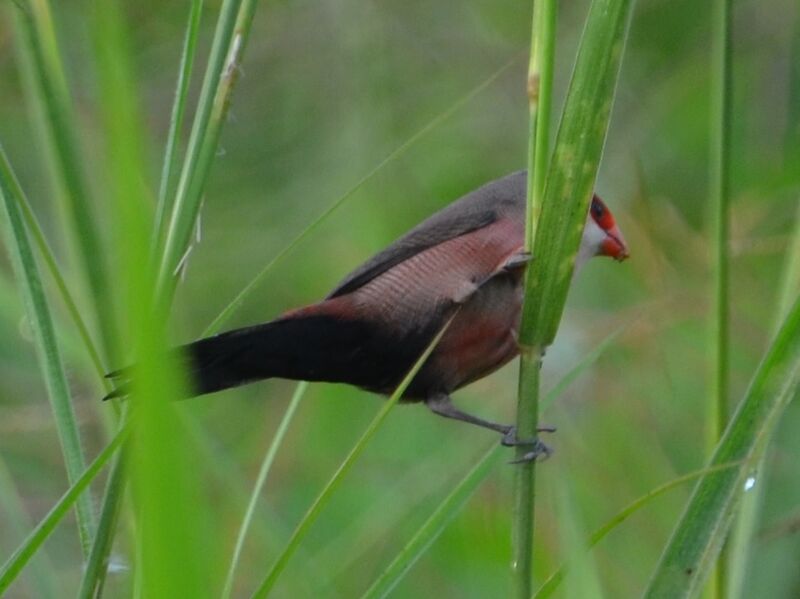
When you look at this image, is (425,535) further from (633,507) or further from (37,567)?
(37,567)

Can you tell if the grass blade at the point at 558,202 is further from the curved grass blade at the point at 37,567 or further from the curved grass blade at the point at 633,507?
the curved grass blade at the point at 37,567

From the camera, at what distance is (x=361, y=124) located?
10.6 feet

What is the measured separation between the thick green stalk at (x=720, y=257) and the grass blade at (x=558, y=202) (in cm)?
21

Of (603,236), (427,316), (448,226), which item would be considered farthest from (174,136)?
(603,236)

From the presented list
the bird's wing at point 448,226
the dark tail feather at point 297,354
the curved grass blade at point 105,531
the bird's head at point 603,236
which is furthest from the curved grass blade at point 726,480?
the bird's head at point 603,236

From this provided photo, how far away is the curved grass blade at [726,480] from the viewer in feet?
3.63

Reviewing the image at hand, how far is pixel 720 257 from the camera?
1382mm

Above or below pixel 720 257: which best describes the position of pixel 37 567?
below

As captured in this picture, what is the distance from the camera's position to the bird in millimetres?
1813

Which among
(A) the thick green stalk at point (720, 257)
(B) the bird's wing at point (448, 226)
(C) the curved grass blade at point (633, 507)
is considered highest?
(B) the bird's wing at point (448, 226)

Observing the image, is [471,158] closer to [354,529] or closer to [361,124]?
[361,124]

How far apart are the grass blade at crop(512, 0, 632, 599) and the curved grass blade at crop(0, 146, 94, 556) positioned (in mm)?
415

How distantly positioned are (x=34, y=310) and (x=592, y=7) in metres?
0.59

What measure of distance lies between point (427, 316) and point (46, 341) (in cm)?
80
